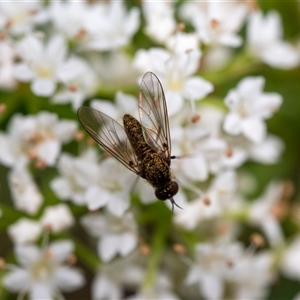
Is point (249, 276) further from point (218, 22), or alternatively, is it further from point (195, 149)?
point (218, 22)

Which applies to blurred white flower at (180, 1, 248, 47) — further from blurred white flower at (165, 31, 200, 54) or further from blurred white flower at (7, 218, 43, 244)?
blurred white flower at (7, 218, 43, 244)

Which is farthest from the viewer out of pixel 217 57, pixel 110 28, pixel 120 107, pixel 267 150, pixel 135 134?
pixel 217 57

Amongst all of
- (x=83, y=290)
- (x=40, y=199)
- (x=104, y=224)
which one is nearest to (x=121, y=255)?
(x=104, y=224)

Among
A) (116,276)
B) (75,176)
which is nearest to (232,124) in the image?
(75,176)

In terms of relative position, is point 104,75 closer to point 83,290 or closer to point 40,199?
point 40,199

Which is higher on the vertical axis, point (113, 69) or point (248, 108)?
point (113, 69)

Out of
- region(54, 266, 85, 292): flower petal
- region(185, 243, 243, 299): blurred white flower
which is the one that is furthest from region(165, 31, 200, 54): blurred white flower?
region(54, 266, 85, 292): flower petal
